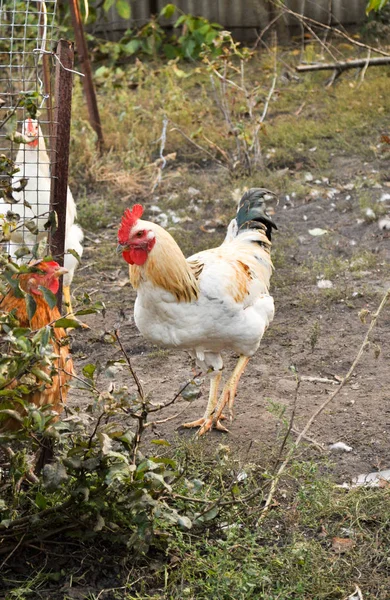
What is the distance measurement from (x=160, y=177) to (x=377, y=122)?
7.94 feet

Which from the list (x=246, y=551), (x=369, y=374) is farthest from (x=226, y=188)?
(x=246, y=551)

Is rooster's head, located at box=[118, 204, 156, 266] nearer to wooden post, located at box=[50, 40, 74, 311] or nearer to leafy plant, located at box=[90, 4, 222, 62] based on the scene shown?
wooden post, located at box=[50, 40, 74, 311]

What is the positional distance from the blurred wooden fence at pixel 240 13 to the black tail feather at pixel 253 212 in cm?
631

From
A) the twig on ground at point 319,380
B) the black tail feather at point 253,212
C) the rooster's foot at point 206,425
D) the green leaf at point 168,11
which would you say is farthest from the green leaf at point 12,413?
Answer: the green leaf at point 168,11

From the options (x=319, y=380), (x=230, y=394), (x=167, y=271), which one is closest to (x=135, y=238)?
(x=167, y=271)

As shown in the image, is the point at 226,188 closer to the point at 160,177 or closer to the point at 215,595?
the point at 160,177

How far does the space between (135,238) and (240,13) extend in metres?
7.81

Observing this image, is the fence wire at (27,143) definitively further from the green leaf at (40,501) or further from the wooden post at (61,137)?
the green leaf at (40,501)

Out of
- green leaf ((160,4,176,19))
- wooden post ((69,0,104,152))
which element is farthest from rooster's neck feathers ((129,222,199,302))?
green leaf ((160,4,176,19))

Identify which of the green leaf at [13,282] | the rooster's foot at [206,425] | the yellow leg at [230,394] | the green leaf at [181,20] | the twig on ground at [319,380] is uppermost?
the green leaf at [13,282]

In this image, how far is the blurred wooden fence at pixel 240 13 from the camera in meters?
10.8

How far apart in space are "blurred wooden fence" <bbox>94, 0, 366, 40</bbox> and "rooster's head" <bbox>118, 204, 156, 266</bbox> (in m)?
7.38

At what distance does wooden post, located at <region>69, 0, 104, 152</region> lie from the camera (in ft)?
23.7

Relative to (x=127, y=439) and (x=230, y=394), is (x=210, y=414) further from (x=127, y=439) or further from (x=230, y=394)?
(x=127, y=439)
